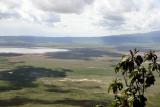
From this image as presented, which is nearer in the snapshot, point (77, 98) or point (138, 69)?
point (138, 69)

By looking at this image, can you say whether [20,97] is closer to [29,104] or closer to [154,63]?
[29,104]

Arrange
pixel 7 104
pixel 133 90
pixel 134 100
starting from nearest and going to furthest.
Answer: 1. pixel 134 100
2. pixel 133 90
3. pixel 7 104

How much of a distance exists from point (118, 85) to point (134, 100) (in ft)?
16.8

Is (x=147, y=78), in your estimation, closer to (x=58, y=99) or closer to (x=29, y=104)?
(x=29, y=104)

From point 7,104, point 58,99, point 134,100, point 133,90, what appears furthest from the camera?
point 58,99

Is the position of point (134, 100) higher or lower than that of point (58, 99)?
higher

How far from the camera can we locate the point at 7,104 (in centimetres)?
17675

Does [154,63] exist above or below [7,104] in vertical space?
above

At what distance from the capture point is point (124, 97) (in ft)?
148

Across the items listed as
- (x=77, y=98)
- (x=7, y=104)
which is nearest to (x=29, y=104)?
(x=7, y=104)

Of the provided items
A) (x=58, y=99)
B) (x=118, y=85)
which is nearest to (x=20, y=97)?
(x=58, y=99)

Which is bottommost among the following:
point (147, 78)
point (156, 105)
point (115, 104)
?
point (156, 105)

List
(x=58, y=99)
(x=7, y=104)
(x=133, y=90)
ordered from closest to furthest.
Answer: (x=133, y=90)
(x=7, y=104)
(x=58, y=99)

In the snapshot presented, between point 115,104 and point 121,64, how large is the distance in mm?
4924
